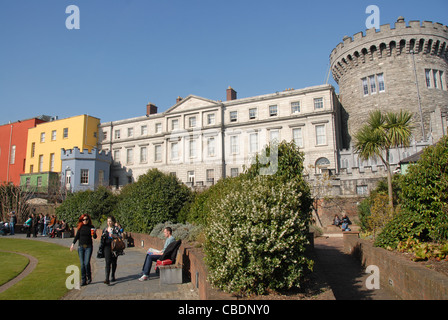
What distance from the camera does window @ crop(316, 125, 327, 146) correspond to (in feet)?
122

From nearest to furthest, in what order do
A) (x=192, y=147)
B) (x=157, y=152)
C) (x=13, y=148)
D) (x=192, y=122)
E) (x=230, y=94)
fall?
1. (x=192, y=147)
2. (x=230, y=94)
3. (x=192, y=122)
4. (x=157, y=152)
5. (x=13, y=148)

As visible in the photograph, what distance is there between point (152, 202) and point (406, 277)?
12.6m

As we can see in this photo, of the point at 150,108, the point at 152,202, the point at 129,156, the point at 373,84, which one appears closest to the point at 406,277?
the point at 152,202

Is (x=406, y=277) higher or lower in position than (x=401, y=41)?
lower

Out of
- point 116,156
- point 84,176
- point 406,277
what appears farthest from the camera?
point 116,156

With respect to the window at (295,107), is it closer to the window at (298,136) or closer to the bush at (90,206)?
the window at (298,136)

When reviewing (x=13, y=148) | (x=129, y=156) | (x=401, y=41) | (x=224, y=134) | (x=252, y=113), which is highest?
(x=401, y=41)

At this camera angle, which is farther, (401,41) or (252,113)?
(252,113)

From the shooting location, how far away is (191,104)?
44.5 m

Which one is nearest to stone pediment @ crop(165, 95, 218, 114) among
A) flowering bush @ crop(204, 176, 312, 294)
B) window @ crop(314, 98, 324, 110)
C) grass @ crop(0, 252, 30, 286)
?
window @ crop(314, 98, 324, 110)

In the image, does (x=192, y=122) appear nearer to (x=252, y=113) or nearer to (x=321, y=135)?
(x=252, y=113)

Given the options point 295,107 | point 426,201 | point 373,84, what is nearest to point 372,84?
point 373,84

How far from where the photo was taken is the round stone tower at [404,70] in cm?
3550

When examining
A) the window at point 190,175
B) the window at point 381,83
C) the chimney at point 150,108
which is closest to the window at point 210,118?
the window at point 190,175
